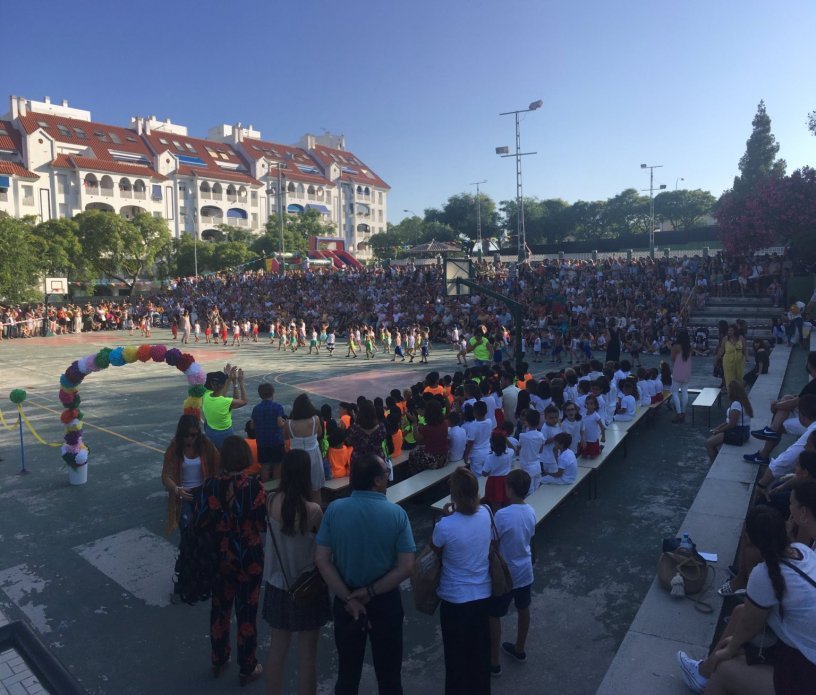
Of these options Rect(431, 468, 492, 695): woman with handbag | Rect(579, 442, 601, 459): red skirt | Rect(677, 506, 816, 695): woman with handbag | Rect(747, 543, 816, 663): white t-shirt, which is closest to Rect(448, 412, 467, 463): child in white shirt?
Rect(579, 442, 601, 459): red skirt

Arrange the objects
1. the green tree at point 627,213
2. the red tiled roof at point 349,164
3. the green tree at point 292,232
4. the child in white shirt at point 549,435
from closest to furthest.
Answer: the child in white shirt at point 549,435 < the green tree at point 292,232 < the green tree at point 627,213 < the red tiled roof at point 349,164

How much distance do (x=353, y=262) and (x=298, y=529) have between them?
6172 cm

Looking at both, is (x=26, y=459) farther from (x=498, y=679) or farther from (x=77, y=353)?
(x=77, y=353)

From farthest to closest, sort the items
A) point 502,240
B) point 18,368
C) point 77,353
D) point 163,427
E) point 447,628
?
point 502,240 → point 77,353 → point 18,368 → point 163,427 → point 447,628

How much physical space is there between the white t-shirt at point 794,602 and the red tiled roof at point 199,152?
75.5m

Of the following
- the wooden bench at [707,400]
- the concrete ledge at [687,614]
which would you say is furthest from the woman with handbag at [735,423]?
the wooden bench at [707,400]

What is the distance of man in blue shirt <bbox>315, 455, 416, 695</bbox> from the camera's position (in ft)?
12.2

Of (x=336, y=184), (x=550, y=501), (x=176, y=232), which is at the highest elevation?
(x=336, y=184)

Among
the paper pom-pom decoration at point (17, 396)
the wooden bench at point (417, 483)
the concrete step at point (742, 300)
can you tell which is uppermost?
the concrete step at point (742, 300)

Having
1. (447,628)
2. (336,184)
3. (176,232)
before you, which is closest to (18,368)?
(447,628)

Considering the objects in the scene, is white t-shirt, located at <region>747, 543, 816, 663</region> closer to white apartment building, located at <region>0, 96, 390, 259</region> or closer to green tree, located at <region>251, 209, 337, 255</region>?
white apartment building, located at <region>0, 96, 390, 259</region>

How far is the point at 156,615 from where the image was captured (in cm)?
581

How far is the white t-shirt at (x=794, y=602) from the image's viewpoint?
322cm

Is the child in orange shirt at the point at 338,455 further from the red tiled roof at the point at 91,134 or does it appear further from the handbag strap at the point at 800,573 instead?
the red tiled roof at the point at 91,134
